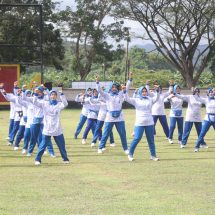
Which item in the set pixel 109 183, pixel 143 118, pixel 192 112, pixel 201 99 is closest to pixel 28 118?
pixel 143 118

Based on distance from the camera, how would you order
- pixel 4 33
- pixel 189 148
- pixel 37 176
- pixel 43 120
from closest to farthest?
1. pixel 37 176
2. pixel 43 120
3. pixel 189 148
4. pixel 4 33

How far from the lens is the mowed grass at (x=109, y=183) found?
31.5 feet

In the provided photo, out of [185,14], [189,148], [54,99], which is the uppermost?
[185,14]

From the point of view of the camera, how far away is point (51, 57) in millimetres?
45219

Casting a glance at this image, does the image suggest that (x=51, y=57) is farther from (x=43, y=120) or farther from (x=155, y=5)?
(x=43, y=120)

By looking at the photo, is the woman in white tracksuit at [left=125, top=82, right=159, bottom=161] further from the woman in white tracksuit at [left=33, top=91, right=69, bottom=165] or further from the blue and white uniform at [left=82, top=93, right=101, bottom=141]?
the blue and white uniform at [left=82, top=93, right=101, bottom=141]

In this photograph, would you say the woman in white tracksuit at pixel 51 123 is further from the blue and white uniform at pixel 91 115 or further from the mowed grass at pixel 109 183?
the blue and white uniform at pixel 91 115

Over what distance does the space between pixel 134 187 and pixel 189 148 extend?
23.2ft

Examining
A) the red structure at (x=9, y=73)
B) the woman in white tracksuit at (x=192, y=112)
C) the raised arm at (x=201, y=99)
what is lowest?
the woman in white tracksuit at (x=192, y=112)

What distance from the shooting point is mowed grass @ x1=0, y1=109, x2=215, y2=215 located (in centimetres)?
960

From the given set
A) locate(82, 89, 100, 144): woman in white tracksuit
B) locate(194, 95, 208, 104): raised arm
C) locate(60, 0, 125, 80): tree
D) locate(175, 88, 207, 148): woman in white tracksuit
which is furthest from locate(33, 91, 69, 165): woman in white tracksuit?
locate(60, 0, 125, 80): tree

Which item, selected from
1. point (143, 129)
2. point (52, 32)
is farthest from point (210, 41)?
point (143, 129)

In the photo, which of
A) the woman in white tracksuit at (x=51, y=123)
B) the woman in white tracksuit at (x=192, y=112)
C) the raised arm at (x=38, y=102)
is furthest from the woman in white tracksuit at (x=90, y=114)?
the woman in white tracksuit at (x=51, y=123)

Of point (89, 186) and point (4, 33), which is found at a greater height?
point (4, 33)
